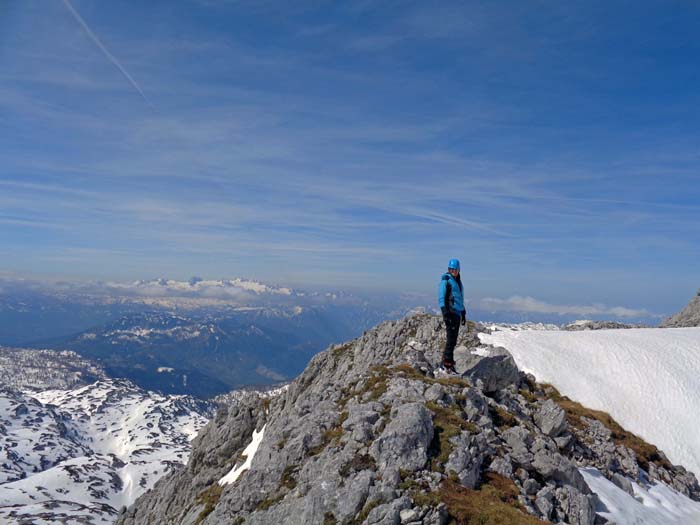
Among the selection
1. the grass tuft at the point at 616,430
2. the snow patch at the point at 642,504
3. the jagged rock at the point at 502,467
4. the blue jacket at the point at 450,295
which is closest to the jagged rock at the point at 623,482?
the snow patch at the point at 642,504

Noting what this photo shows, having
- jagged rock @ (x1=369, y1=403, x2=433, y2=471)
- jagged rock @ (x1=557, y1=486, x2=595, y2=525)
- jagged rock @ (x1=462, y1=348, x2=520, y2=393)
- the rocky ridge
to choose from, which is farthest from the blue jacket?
jagged rock @ (x1=557, y1=486, x2=595, y2=525)

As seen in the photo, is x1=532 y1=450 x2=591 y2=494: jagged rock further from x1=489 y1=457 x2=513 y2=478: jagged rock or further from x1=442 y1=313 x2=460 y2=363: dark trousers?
x1=442 y1=313 x2=460 y2=363: dark trousers

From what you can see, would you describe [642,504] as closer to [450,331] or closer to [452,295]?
[450,331]

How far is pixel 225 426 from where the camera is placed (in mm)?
53719

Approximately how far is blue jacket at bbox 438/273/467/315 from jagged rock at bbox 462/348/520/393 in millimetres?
6256

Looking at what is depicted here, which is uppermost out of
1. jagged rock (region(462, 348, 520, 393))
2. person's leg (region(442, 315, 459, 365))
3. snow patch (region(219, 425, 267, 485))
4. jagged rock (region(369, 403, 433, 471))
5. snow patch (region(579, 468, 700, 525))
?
person's leg (region(442, 315, 459, 365))

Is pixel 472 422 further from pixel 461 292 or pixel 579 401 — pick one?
pixel 579 401

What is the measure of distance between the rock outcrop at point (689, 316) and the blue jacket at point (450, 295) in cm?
6563

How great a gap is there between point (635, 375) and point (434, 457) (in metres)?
34.0

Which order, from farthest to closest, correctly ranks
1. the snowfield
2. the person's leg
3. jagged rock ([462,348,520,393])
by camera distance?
the snowfield
jagged rock ([462,348,520,393])
the person's leg

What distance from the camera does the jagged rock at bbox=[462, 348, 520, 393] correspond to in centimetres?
3159

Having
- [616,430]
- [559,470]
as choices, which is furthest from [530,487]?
[616,430]

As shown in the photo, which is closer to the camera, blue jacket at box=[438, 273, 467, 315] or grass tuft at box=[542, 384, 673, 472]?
blue jacket at box=[438, 273, 467, 315]

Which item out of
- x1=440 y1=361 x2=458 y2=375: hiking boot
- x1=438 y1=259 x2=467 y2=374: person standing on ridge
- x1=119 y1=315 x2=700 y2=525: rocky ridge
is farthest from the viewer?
x1=440 y1=361 x2=458 y2=375: hiking boot
